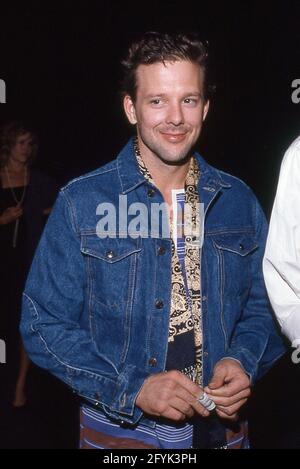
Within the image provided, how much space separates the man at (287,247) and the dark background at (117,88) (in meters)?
1.64

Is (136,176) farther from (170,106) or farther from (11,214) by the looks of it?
(11,214)

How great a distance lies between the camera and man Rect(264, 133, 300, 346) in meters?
1.41

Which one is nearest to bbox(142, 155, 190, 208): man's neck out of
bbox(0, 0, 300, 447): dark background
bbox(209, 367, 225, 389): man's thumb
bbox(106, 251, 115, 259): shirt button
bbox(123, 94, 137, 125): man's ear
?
bbox(123, 94, 137, 125): man's ear

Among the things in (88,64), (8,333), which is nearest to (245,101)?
(88,64)

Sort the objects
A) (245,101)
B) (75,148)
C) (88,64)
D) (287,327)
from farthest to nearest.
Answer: (75,148), (88,64), (245,101), (287,327)

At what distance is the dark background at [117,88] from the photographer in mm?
3383

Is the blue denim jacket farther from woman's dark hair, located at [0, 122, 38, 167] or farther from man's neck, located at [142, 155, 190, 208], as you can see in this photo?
woman's dark hair, located at [0, 122, 38, 167]

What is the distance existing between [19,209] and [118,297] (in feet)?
6.12

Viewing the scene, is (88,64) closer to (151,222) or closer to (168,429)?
(151,222)

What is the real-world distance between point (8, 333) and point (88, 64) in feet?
5.77

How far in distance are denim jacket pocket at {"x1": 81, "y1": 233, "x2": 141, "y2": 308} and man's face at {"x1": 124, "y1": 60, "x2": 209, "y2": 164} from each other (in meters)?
0.27

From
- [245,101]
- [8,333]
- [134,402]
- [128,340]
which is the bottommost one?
[8,333]

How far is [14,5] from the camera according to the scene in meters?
3.79

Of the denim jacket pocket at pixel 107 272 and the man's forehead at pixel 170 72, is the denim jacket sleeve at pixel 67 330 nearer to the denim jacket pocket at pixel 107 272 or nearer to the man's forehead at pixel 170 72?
the denim jacket pocket at pixel 107 272
